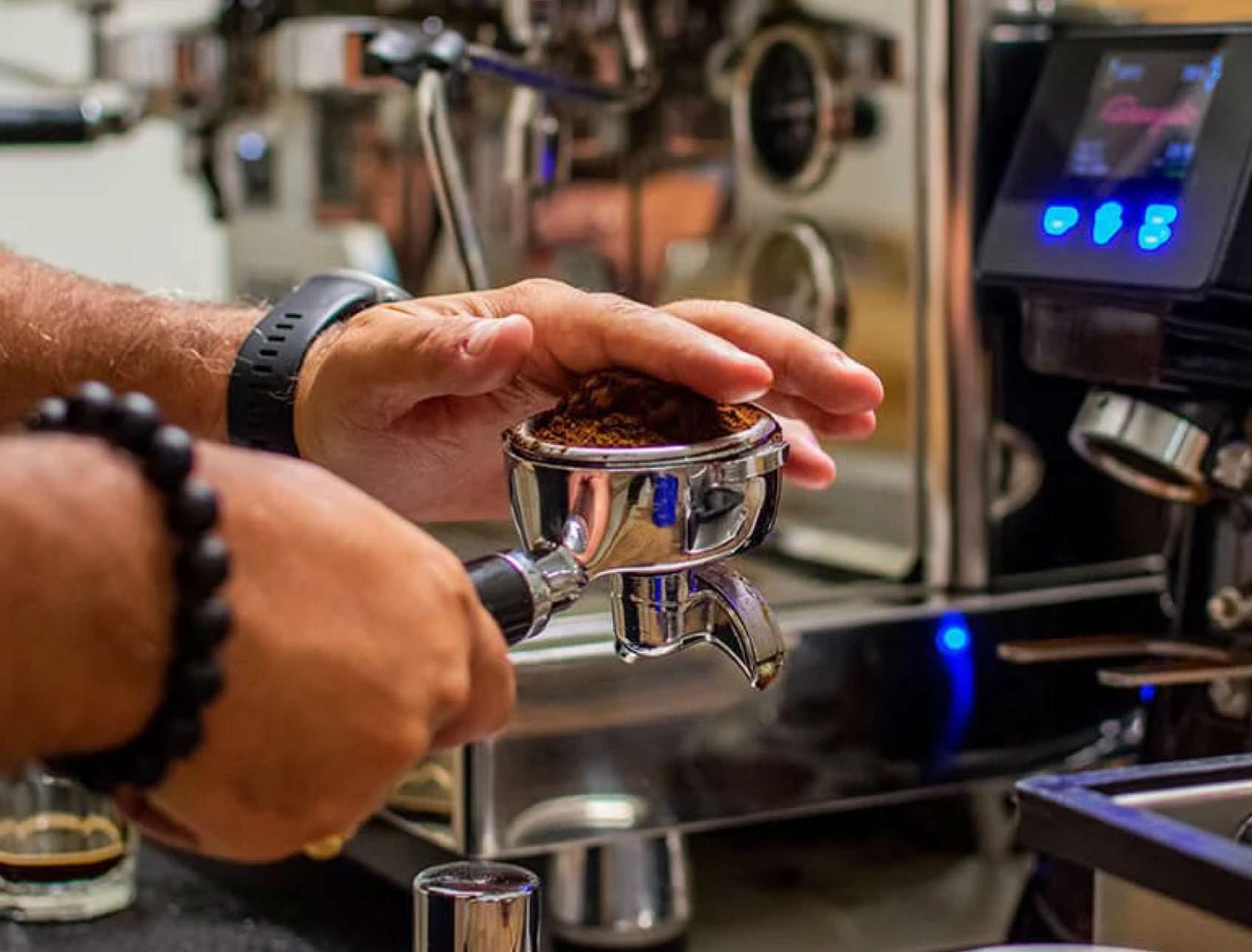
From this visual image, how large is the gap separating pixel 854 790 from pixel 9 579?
0.57 meters

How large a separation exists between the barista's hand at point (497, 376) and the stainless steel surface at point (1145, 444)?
0.46 ft

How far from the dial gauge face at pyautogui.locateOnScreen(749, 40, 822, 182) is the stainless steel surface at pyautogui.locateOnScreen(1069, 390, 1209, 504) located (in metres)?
0.25

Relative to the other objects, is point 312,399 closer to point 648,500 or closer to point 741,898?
point 648,500

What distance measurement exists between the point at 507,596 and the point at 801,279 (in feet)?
1.95

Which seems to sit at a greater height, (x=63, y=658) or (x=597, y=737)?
(x=63, y=658)

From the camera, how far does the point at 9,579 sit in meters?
0.36

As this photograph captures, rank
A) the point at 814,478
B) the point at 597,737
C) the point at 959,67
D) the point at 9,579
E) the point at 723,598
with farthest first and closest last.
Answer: the point at 959,67 → the point at 597,737 → the point at 814,478 → the point at 723,598 → the point at 9,579

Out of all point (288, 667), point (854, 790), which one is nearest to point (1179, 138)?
point (854, 790)

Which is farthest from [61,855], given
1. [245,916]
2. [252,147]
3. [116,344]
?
[252,147]

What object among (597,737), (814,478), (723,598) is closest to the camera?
(723,598)

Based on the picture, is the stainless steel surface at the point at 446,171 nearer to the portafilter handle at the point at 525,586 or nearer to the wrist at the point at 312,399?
the wrist at the point at 312,399

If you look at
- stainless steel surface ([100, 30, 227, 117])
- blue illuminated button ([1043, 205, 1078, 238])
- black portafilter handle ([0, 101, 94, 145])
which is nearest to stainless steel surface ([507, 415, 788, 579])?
blue illuminated button ([1043, 205, 1078, 238])

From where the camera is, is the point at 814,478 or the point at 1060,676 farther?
the point at 1060,676

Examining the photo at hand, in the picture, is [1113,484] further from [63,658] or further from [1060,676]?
[63,658]
